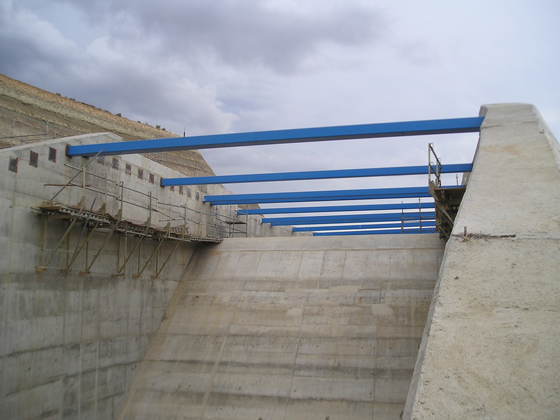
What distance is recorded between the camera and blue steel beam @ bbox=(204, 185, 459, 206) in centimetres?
1612

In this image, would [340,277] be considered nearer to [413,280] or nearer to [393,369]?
[413,280]

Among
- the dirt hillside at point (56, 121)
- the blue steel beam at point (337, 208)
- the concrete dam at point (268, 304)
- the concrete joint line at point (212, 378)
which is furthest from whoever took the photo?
the blue steel beam at point (337, 208)

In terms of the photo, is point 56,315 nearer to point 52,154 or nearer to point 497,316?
point 52,154

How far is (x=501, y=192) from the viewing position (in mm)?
5945

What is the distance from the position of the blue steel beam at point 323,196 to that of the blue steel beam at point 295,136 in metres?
5.76

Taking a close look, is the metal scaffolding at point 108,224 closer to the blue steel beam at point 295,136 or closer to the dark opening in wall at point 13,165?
the blue steel beam at point 295,136

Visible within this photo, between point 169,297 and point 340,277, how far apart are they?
4.99 meters

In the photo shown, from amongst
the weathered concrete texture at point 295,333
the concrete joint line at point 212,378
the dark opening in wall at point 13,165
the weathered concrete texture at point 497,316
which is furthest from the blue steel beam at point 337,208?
the weathered concrete texture at point 497,316

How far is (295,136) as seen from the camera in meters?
10.2

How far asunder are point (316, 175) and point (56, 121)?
1337cm

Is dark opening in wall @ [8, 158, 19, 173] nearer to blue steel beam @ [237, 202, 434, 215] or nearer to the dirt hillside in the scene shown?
the dirt hillside

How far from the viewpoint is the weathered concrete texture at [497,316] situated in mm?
3236

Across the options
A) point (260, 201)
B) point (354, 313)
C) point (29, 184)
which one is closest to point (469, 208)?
point (354, 313)

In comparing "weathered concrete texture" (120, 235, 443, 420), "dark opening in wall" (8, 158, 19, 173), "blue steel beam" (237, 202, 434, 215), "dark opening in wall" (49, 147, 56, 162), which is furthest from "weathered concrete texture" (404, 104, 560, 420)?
"blue steel beam" (237, 202, 434, 215)
